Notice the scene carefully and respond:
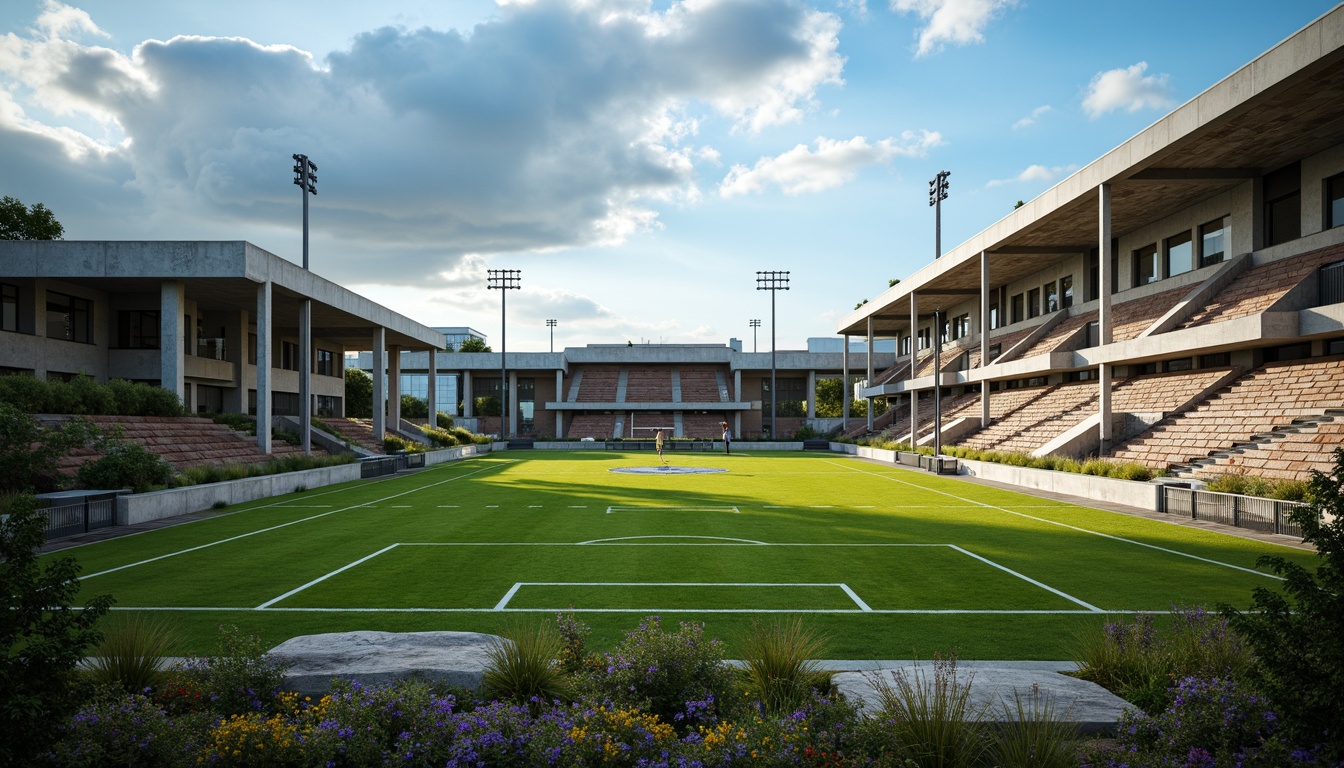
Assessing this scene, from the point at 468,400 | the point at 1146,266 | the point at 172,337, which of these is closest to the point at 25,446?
the point at 172,337

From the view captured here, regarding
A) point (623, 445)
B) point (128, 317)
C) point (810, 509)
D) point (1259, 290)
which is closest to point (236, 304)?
point (128, 317)

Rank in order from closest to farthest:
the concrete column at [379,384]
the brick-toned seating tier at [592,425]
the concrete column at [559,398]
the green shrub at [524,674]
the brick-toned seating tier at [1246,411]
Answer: the green shrub at [524,674] → the brick-toned seating tier at [1246,411] → the concrete column at [379,384] → the brick-toned seating tier at [592,425] → the concrete column at [559,398]

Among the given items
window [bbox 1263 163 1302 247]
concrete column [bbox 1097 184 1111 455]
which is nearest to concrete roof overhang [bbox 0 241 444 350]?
concrete column [bbox 1097 184 1111 455]

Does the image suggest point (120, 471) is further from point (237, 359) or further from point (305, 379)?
point (237, 359)

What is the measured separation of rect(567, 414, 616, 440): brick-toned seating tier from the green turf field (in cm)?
5515

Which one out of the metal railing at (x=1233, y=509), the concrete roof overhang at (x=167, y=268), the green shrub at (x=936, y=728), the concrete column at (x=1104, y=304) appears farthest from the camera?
the concrete roof overhang at (x=167, y=268)

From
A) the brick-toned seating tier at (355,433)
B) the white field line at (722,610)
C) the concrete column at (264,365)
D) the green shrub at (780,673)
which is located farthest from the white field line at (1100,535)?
the brick-toned seating tier at (355,433)

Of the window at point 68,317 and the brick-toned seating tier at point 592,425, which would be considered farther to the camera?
the brick-toned seating tier at point 592,425

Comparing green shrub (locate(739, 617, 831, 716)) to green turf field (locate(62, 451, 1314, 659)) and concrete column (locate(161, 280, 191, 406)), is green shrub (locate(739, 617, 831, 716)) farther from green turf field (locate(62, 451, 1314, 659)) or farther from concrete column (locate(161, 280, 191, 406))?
concrete column (locate(161, 280, 191, 406))

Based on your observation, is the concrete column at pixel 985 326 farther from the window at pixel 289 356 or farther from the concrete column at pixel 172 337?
the window at pixel 289 356

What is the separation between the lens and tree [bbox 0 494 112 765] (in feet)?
14.0

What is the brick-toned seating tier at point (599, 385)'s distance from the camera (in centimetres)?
8212

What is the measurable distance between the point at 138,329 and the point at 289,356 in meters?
15.9

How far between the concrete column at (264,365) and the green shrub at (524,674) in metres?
27.5
